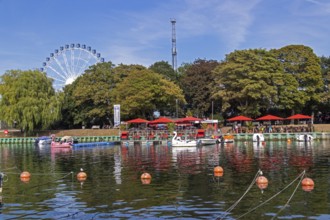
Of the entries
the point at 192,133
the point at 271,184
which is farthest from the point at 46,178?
the point at 192,133

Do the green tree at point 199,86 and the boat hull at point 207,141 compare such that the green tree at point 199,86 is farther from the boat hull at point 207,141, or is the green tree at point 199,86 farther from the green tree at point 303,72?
the boat hull at point 207,141

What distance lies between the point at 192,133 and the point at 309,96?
2242 cm

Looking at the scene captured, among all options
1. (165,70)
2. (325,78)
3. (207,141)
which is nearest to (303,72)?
(325,78)

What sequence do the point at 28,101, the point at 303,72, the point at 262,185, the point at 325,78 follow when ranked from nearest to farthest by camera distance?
1. the point at 262,185
2. the point at 303,72
3. the point at 28,101
4. the point at 325,78

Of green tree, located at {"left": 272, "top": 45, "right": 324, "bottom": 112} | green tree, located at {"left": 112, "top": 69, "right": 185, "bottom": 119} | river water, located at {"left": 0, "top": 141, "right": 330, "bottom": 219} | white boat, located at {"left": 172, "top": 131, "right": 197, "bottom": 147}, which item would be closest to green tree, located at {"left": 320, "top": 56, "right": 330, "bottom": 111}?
green tree, located at {"left": 272, "top": 45, "right": 324, "bottom": 112}

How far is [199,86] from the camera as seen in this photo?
8288cm

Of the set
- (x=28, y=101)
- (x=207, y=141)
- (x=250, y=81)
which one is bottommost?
(x=207, y=141)

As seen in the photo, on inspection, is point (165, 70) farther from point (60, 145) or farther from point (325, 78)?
point (60, 145)

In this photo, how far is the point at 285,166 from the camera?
30219 millimetres

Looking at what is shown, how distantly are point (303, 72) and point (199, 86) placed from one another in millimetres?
19107

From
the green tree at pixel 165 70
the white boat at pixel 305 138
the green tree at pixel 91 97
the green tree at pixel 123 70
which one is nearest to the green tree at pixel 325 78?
the white boat at pixel 305 138

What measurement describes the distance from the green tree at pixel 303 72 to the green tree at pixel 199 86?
43.5 ft

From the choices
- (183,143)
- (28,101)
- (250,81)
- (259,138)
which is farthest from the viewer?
(28,101)

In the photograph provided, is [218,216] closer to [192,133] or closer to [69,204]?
[69,204]
